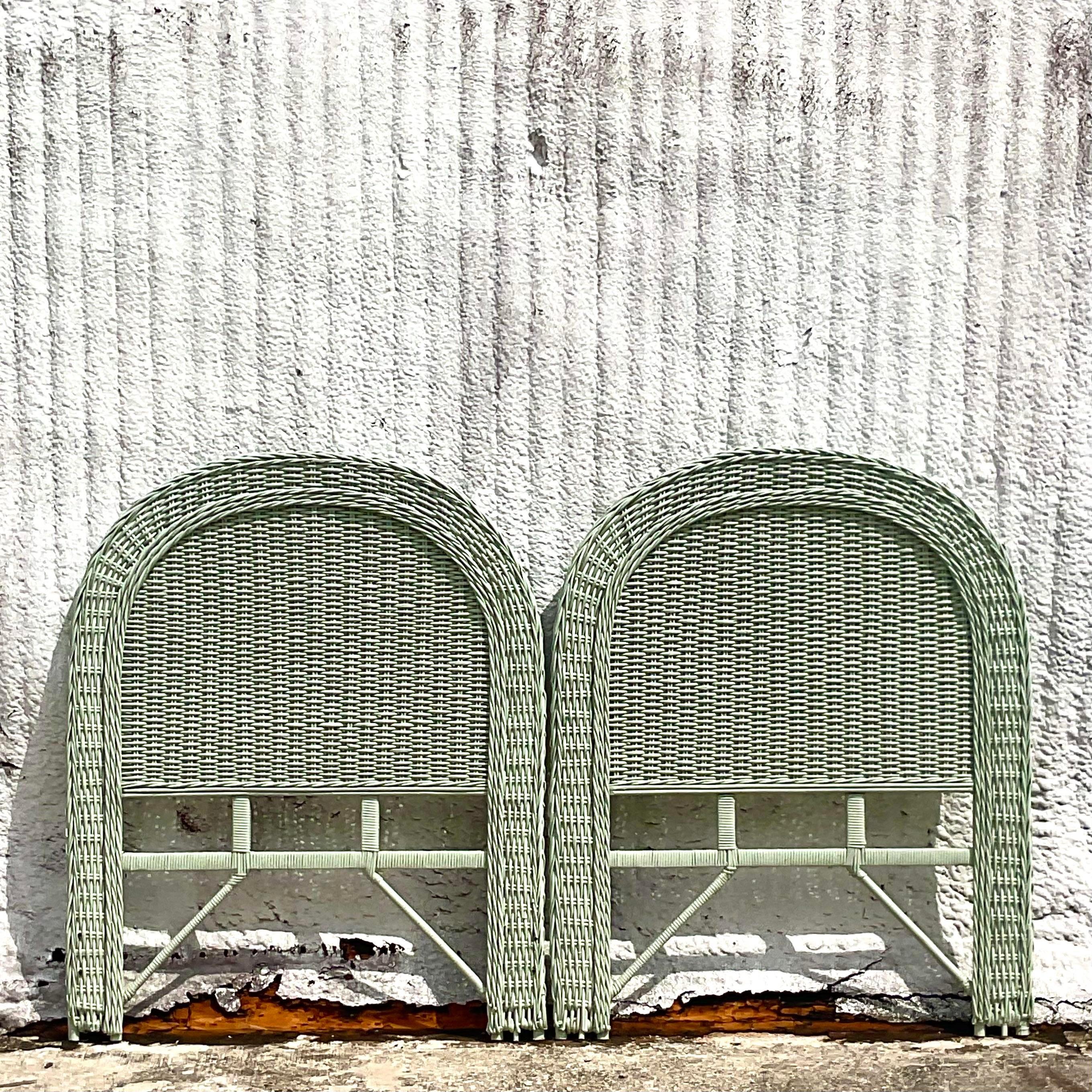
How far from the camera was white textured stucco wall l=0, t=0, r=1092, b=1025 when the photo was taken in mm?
2781

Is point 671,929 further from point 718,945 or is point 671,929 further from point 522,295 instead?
point 522,295

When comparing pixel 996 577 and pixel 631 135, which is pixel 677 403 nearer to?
pixel 631 135

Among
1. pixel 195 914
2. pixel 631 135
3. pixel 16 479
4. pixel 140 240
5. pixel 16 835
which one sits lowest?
pixel 195 914

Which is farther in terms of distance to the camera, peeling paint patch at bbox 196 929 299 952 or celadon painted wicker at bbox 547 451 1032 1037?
peeling paint patch at bbox 196 929 299 952

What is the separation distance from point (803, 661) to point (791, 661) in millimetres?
26

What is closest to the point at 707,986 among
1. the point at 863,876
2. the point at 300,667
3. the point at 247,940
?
the point at 863,876

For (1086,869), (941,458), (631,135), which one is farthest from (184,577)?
(1086,869)

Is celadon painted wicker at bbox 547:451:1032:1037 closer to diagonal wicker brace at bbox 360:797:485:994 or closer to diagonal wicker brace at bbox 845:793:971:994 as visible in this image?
diagonal wicker brace at bbox 845:793:971:994

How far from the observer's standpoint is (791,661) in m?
2.68

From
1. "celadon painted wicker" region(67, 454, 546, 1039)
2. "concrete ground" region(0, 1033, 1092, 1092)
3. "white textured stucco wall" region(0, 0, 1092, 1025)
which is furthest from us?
"white textured stucco wall" region(0, 0, 1092, 1025)

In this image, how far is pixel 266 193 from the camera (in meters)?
2.79

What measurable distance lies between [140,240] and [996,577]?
2.00m

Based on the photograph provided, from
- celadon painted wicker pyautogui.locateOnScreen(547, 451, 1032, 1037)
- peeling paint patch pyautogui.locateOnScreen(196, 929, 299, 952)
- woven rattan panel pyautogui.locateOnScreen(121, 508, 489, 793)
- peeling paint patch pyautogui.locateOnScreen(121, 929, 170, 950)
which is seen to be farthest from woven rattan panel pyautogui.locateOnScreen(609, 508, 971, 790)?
peeling paint patch pyautogui.locateOnScreen(121, 929, 170, 950)

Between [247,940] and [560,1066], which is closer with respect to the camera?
[560,1066]
